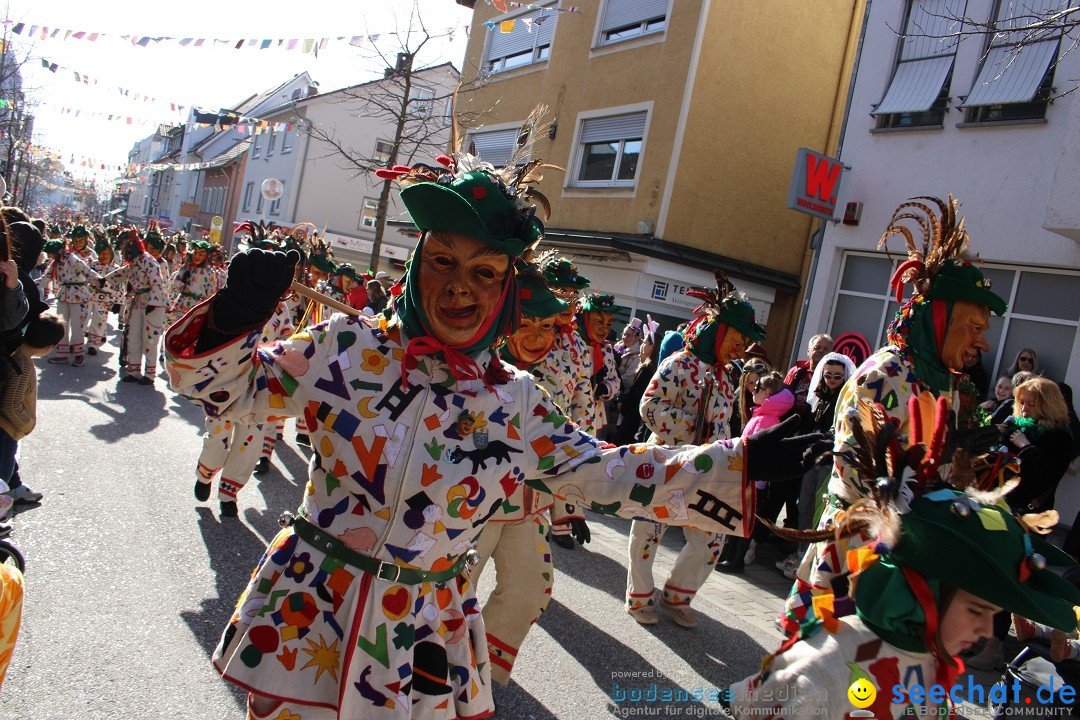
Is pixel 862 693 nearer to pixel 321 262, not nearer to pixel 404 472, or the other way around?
pixel 404 472

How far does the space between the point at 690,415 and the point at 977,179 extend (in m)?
6.83

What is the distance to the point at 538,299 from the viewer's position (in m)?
4.64

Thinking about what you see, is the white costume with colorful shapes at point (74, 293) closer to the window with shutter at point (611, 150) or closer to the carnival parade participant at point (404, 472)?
the window with shutter at point (611, 150)

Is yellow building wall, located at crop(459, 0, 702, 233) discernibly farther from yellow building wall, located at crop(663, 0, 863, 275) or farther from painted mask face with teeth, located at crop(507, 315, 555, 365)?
painted mask face with teeth, located at crop(507, 315, 555, 365)

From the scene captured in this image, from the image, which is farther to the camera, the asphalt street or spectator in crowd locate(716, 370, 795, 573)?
spectator in crowd locate(716, 370, 795, 573)

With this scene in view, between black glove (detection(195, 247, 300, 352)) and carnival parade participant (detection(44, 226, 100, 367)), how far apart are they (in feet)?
36.8

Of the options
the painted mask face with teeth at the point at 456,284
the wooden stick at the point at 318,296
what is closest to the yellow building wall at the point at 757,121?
the painted mask face with teeth at the point at 456,284

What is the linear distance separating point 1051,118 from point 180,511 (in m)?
9.85

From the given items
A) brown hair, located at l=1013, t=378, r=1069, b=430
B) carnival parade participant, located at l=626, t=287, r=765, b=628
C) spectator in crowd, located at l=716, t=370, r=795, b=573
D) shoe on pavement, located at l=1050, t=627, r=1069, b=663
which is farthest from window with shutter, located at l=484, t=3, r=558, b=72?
Answer: shoe on pavement, located at l=1050, t=627, r=1069, b=663

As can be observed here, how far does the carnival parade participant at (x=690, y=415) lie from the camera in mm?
5215

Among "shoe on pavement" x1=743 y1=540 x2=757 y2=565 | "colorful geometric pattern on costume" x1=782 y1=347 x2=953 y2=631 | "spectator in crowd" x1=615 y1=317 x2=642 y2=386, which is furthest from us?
"spectator in crowd" x1=615 y1=317 x2=642 y2=386

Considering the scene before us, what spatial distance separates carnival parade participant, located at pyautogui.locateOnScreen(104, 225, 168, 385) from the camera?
1113 centimetres

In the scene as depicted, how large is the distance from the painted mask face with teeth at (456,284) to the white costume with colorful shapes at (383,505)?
118 mm

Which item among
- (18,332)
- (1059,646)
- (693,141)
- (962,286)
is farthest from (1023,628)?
(693,141)
